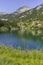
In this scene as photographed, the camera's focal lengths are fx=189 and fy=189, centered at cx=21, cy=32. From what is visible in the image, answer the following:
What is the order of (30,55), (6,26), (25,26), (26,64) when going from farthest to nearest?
(25,26), (6,26), (30,55), (26,64)

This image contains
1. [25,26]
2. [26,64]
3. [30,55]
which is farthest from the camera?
[25,26]

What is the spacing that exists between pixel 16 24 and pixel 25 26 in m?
10.9

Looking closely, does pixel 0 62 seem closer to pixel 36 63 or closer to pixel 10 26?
pixel 36 63

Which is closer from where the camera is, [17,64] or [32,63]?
[17,64]

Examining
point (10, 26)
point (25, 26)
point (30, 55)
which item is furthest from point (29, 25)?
point (30, 55)

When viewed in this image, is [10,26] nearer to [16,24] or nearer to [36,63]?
[16,24]

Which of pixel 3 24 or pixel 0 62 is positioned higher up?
pixel 0 62

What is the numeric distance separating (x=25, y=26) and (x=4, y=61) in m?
177

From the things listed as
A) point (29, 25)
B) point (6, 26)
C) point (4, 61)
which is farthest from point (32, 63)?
point (29, 25)

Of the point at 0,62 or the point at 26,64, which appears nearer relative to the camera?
the point at 0,62

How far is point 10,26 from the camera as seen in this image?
18038 cm

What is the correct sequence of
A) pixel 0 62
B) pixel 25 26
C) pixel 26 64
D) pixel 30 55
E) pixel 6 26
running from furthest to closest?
pixel 25 26
pixel 6 26
pixel 30 55
pixel 26 64
pixel 0 62

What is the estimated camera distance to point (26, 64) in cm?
1382

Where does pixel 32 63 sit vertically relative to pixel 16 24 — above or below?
above
